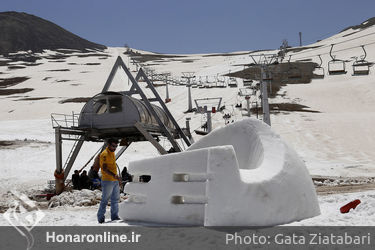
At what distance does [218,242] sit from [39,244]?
259cm

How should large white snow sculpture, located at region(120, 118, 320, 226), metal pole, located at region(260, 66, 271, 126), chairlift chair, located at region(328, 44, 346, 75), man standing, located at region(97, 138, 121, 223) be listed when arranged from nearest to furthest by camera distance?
large white snow sculpture, located at region(120, 118, 320, 226) < man standing, located at region(97, 138, 121, 223) < metal pole, located at region(260, 66, 271, 126) < chairlift chair, located at region(328, 44, 346, 75)

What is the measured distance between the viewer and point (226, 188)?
6340mm

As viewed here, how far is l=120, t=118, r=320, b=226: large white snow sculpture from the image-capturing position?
634cm

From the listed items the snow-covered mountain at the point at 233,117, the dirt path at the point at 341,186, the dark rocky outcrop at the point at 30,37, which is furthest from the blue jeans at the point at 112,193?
the dark rocky outcrop at the point at 30,37

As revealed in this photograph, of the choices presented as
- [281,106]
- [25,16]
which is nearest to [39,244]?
[281,106]

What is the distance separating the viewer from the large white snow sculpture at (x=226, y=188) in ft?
20.8

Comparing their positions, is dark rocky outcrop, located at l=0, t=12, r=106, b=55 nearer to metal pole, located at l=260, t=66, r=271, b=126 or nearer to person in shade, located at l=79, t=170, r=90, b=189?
person in shade, located at l=79, t=170, r=90, b=189

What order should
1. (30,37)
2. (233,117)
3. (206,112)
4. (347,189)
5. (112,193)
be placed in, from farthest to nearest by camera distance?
(30,37)
(233,117)
(206,112)
(347,189)
(112,193)

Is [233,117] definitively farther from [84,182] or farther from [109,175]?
[109,175]

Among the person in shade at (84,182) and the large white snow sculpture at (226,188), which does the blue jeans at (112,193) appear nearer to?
the large white snow sculpture at (226,188)

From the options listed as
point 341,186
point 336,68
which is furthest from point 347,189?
point 336,68

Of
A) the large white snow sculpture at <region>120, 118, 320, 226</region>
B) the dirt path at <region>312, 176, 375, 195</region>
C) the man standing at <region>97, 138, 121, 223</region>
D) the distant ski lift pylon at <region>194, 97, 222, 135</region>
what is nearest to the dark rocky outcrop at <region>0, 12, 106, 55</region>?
the distant ski lift pylon at <region>194, 97, 222, 135</region>

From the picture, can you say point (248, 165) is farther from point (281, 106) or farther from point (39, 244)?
point (281, 106)

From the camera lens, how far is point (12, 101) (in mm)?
62000
